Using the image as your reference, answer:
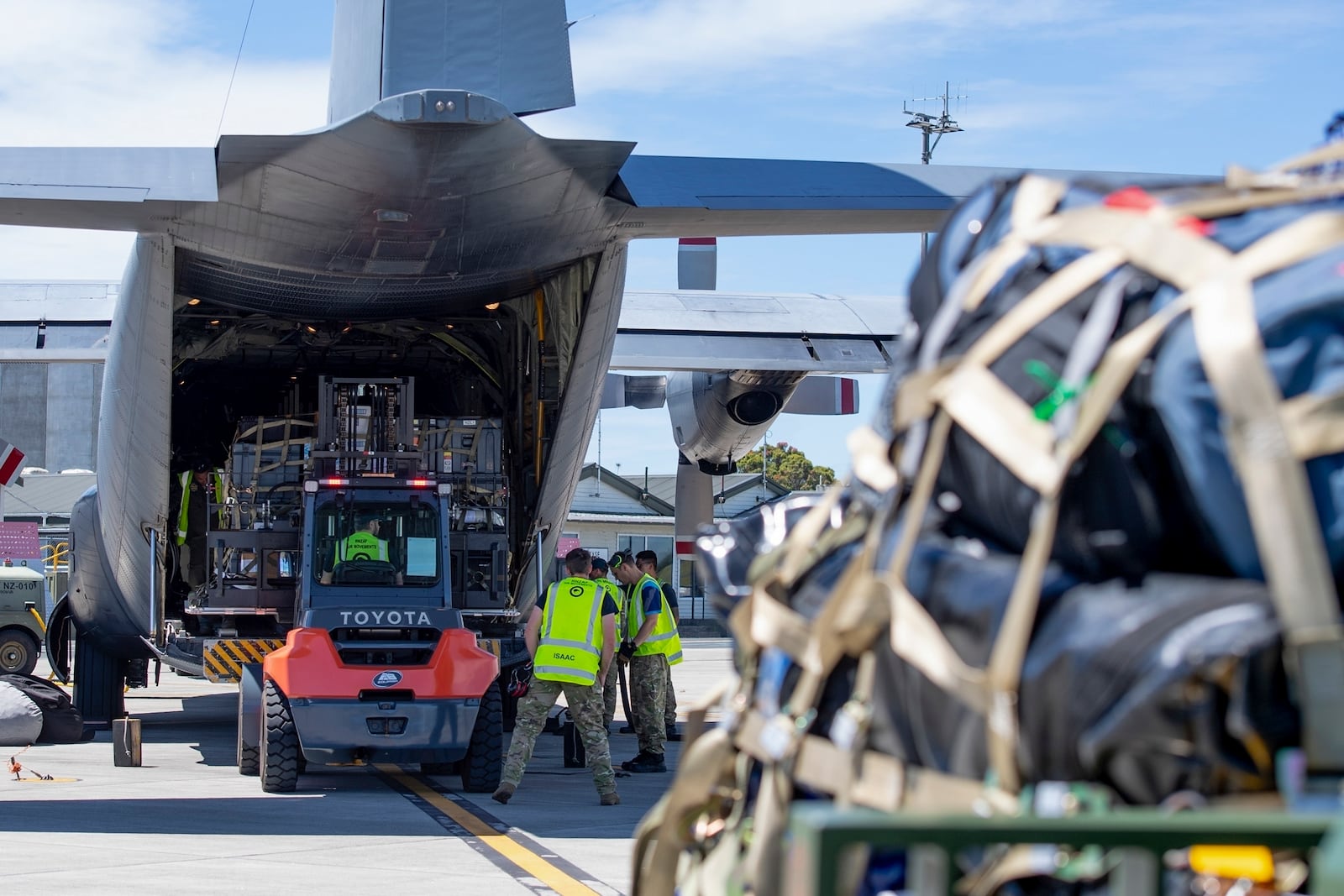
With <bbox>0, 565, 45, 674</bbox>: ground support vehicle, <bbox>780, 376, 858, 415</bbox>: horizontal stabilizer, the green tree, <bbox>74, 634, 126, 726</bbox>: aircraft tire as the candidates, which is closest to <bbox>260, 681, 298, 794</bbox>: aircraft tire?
<bbox>74, 634, 126, 726</bbox>: aircraft tire

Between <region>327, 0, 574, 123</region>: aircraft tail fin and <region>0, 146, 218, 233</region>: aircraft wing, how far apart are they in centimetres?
146

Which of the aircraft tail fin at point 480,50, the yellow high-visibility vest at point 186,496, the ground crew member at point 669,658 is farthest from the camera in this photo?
the yellow high-visibility vest at point 186,496

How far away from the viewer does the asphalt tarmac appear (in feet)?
21.9

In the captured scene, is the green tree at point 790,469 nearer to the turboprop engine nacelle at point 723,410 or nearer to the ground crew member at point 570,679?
the turboprop engine nacelle at point 723,410

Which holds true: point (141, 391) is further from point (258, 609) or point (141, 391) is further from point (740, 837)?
point (740, 837)

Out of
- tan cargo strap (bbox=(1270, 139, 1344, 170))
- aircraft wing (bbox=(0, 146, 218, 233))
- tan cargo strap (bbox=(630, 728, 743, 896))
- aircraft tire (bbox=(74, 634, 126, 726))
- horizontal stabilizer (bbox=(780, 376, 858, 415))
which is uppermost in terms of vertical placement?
aircraft wing (bbox=(0, 146, 218, 233))

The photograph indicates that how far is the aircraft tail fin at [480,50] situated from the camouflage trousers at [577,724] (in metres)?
→ 3.85

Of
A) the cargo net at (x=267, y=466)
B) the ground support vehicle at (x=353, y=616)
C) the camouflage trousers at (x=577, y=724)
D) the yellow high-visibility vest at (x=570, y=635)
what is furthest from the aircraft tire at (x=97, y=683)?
the yellow high-visibility vest at (x=570, y=635)

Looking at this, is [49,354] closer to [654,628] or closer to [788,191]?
[654,628]

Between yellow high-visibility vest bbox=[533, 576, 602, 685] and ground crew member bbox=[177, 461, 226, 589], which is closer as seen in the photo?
yellow high-visibility vest bbox=[533, 576, 602, 685]

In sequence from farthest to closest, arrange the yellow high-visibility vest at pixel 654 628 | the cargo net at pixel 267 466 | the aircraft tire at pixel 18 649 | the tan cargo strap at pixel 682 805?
the aircraft tire at pixel 18 649 → the cargo net at pixel 267 466 → the yellow high-visibility vest at pixel 654 628 → the tan cargo strap at pixel 682 805

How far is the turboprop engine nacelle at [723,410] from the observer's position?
623 inches

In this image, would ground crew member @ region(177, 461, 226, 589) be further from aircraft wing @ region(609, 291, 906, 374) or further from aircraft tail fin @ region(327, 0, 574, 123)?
aircraft tail fin @ region(327, 0, 574, 123)

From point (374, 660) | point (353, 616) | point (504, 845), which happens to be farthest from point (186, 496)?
point (504, 845)
